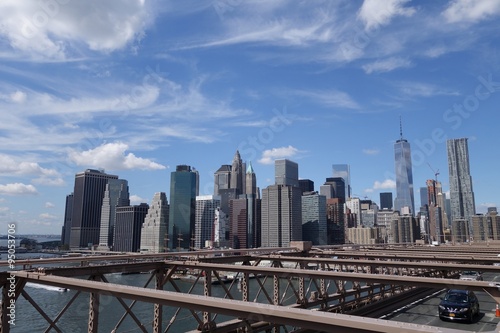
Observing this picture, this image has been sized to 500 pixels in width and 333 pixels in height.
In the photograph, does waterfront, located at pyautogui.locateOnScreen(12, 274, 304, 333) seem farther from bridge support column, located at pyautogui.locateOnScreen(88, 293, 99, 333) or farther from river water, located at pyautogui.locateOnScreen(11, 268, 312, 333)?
bridge support column, located at pyautogui.locateOnScreen(88, 293, 99, 333)

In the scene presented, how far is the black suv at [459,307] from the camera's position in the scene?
19.1m

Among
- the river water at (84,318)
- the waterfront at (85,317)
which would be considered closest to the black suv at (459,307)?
the river water at (84,318)

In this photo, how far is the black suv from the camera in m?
19.1

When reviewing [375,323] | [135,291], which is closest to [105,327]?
[135,291]

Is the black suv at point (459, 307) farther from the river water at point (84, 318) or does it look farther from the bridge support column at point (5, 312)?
the river water at point (84, 318)

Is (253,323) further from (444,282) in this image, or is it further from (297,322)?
(297,322)

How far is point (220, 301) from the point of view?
5.20 metres

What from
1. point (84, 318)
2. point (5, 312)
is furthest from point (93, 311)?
point (84, 318)

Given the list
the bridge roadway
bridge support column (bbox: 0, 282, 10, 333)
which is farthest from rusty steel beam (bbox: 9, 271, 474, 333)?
the bridge roadway

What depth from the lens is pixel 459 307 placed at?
19.4 m

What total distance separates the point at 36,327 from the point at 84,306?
16651 millimetres

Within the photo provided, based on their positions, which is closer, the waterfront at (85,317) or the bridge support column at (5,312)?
the bridge support column at (5,312)

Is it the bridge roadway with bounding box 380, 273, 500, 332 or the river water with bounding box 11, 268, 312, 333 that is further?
the river water with bounding box 11, 268, 312, 333

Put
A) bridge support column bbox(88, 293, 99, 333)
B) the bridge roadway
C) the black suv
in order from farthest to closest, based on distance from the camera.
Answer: the black suv → the bridge roadway → bridge support column bbox(88, 293, 99, 333)
